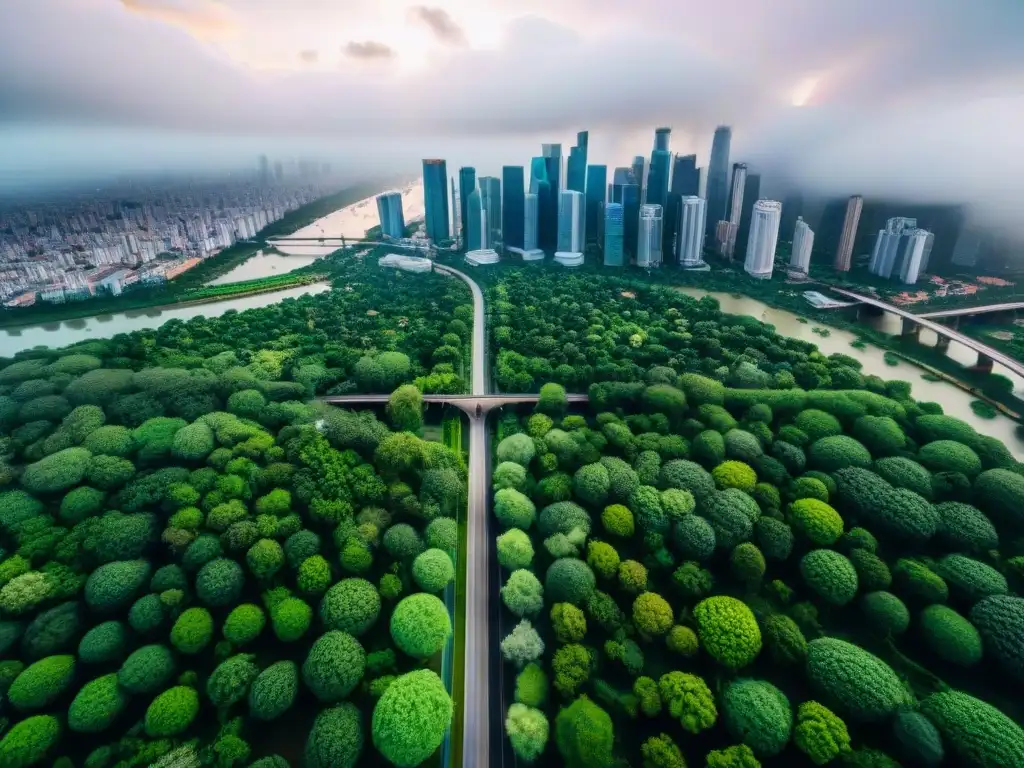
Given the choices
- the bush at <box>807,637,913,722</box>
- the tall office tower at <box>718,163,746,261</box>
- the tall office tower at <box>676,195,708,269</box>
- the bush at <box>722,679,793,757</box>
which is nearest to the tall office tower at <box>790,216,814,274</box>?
the tall office tower at <box>718,163,746,261</box>

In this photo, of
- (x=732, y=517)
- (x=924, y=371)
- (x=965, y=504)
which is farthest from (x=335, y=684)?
(x=924, y=371)

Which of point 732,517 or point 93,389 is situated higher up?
point 93,389

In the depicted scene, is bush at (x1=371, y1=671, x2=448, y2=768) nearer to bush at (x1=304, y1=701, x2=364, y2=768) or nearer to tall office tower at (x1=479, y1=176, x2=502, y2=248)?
bush at (x1=304, y1=701, x2=364, y2=768)

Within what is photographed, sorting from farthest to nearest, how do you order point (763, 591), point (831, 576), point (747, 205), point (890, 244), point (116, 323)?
point (747, 205) → point (890, 244) → point (116, 323) → point (763, 591) → point (831, 576)

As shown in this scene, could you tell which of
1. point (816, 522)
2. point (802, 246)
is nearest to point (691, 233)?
point (802, 246)

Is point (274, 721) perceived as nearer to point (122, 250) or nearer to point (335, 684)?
point (335, 684)

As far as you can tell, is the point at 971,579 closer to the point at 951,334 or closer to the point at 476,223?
the point at 951,334
